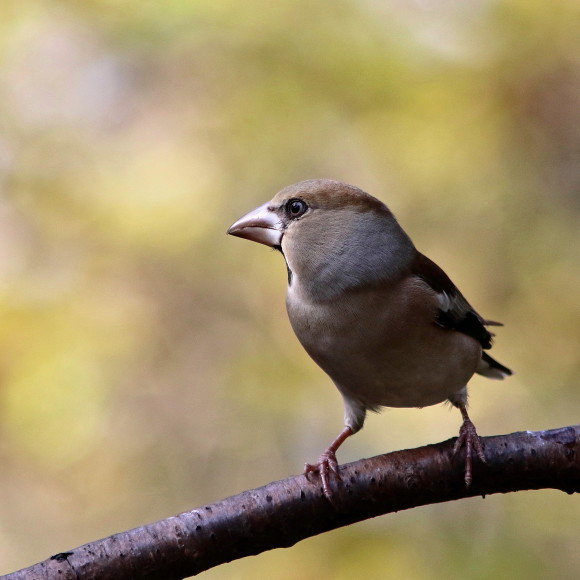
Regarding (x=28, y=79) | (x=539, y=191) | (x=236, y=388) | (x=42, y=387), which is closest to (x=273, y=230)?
(x=236, y=388)

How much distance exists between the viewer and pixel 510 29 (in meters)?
5.81

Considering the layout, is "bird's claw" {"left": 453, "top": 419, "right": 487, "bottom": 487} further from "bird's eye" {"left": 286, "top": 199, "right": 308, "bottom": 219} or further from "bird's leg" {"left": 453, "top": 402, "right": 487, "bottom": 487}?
"bird's eye" {"left": 286, "top": 199, "right": 308, "bottom": 219}

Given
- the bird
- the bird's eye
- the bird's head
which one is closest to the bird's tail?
the bird

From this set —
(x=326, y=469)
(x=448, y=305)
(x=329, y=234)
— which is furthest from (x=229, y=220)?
(x=326, y=469)

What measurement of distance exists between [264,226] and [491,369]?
178cm

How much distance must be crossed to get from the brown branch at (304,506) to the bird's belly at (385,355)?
454 millimetres

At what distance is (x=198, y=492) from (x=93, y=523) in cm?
79

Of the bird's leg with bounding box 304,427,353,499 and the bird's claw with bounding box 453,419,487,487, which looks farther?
the bird's claw with bounding box 453,419,487,487

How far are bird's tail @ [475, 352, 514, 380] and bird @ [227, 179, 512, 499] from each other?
32.0 inches

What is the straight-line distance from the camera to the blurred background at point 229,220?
5609 millimetres

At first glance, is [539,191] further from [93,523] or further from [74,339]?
[93,523]

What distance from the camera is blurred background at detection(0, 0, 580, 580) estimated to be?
18.4 ft

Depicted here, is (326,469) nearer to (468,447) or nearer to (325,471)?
(325,471)

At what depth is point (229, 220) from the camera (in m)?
5.97
